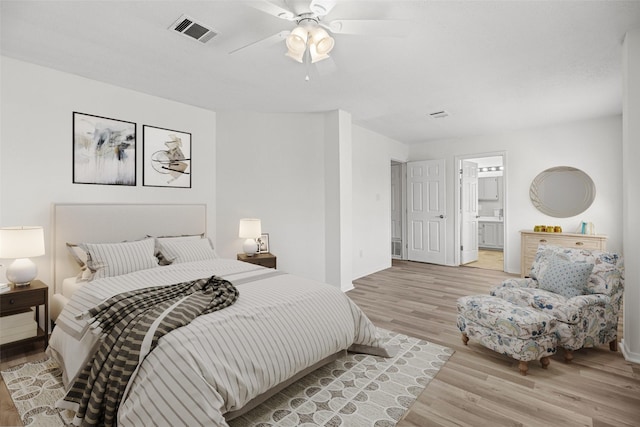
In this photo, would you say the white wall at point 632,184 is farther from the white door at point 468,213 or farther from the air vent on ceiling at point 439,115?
the white door at point 468,213

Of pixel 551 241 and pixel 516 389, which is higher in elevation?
pixel 551 241

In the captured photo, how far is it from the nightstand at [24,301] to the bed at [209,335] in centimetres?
30

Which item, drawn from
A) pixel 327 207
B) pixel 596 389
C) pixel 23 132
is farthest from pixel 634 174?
pixel 23 132

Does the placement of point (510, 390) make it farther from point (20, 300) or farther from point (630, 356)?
point (20, 300)

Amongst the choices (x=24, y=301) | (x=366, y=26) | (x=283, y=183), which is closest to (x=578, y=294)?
(x=366, y=26)

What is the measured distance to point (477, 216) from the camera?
662cm

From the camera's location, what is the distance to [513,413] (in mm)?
1864

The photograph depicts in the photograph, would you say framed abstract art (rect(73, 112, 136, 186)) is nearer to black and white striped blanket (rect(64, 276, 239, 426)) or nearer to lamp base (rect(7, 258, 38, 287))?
lamp base (rect(7, 258, 38, 287))

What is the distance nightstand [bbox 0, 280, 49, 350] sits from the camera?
2.45 meters

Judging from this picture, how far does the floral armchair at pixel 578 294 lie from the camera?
2438 millimetres

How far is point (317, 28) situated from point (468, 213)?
5.36 meters

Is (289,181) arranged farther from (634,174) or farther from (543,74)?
(634,174)

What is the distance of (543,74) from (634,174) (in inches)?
53.0

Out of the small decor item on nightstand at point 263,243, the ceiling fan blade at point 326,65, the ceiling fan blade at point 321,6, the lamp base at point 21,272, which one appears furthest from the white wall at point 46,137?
the ceiling fan blade at point 321,6
